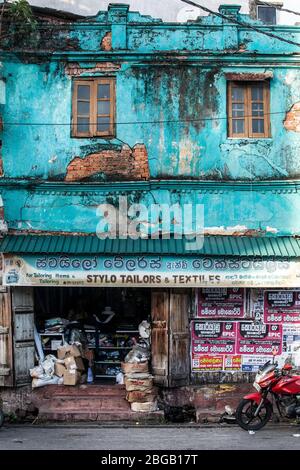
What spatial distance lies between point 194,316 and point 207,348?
65 centimetres

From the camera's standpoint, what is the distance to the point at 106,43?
13125 mm

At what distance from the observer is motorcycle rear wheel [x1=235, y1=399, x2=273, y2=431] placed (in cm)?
1091

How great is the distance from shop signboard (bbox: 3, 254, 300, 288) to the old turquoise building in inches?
18.8

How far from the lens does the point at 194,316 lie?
1291cm

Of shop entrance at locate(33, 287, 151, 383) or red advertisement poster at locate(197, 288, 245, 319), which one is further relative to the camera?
shop entrance at locate(33, 287, 151, 383)

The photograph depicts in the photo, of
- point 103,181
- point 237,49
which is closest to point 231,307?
point 103,181

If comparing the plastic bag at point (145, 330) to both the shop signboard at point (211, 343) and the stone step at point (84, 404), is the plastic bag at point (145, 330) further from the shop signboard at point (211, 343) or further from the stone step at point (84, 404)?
the stone step at point (84, 404)

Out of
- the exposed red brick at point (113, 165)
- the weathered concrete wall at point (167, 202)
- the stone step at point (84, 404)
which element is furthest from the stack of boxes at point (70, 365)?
the exposed red brick at point (113, 165)

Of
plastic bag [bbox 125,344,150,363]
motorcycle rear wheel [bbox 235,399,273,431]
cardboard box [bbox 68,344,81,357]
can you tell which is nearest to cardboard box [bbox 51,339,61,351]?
cardboard box [bbox 68,344,81,357]

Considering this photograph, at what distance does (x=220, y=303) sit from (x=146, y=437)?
3.26m

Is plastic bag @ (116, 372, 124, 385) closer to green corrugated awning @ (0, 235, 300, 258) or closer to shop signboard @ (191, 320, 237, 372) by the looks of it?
shop signboard @ (191, 320, 237, 372)

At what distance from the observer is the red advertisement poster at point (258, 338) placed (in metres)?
12.9

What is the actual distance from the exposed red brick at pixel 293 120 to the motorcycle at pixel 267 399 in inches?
184

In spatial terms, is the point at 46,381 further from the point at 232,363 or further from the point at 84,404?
the point at 232,363
